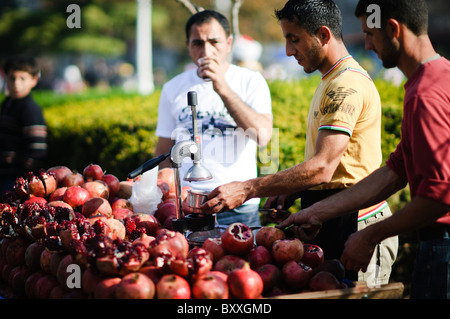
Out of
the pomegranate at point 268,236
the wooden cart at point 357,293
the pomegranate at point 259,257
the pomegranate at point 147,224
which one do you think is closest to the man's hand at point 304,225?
the pomegranate at point 268,236

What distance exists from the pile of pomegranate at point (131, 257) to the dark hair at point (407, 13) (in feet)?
3.58

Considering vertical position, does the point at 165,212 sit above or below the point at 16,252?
above

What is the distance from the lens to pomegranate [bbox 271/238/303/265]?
7.36 feet

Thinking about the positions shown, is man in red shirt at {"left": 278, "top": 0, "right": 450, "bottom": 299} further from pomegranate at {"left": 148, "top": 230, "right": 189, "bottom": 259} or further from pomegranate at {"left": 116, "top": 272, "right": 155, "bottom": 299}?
pomegranate at {"left": 116, "top": 272, "right": 155, "bottom": 299}

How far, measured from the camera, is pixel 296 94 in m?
6.52

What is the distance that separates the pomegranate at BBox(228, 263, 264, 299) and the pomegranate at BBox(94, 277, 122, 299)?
0.48m

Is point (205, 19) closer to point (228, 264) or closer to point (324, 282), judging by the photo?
point (228, 264)

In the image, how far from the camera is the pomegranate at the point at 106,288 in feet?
6.51

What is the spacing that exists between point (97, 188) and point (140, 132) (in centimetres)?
346

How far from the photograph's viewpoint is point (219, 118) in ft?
12.1

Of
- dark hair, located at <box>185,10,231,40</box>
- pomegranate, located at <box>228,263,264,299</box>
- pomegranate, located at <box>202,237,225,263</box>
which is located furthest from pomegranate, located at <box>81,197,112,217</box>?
dark hair, located at <box>185,10,231,40</box>

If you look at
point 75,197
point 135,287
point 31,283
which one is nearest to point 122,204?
point 75,197

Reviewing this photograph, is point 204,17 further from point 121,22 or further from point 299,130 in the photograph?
point 121,22

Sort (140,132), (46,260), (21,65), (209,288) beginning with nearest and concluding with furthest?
(209,288)
(46,260)
(21,65)
(140,132)
